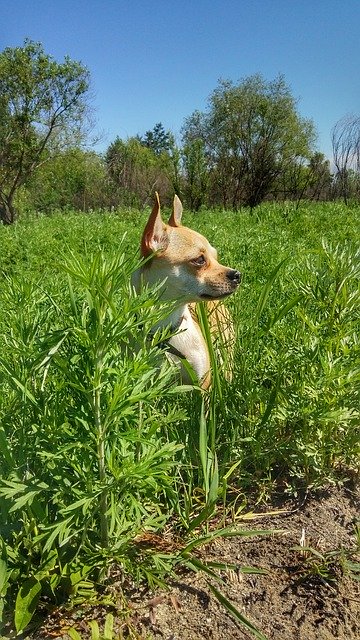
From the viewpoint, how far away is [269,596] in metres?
1.28

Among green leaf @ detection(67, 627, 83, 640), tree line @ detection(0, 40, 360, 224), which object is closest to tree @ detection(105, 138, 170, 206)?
tree line @ detection(0, 40, 360, 224)

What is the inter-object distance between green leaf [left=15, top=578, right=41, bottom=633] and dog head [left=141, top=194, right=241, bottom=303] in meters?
2.25

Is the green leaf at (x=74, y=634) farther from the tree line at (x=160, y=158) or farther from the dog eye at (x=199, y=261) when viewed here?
the tree line at (x=160, y=158)

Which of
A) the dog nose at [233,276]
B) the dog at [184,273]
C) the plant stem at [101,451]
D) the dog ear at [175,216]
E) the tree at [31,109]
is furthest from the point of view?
the tree at [31,109]

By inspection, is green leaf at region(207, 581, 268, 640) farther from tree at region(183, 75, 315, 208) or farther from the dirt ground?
tree at region(183, 75, 315, 208)

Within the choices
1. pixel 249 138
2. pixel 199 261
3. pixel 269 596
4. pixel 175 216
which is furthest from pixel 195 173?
pixel 269 596

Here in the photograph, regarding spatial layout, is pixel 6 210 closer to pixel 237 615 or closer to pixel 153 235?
pixel 153 235

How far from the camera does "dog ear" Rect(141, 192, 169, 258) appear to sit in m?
3.16

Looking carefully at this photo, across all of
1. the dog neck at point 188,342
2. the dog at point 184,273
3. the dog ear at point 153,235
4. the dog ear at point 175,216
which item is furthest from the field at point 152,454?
the dog ear at point 175,216

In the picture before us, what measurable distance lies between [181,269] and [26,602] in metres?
2.47

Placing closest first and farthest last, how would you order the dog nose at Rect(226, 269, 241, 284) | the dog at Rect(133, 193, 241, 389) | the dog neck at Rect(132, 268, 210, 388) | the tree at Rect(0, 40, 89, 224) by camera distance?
the dog neck at Rect(132, 268, 210, 388)
the dog at Rect(133, 193, 241, 389)
the dog nose at Rect(226, 269, 241, 284)
the tree at Rect(0, 40, 89, 224)

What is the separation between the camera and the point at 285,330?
194 cm

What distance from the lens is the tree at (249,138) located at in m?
39.2

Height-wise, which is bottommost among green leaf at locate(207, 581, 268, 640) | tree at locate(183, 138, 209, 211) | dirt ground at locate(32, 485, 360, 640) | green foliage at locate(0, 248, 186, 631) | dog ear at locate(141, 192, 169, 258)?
dirt ground at locate(32, 485, 360, 640)
